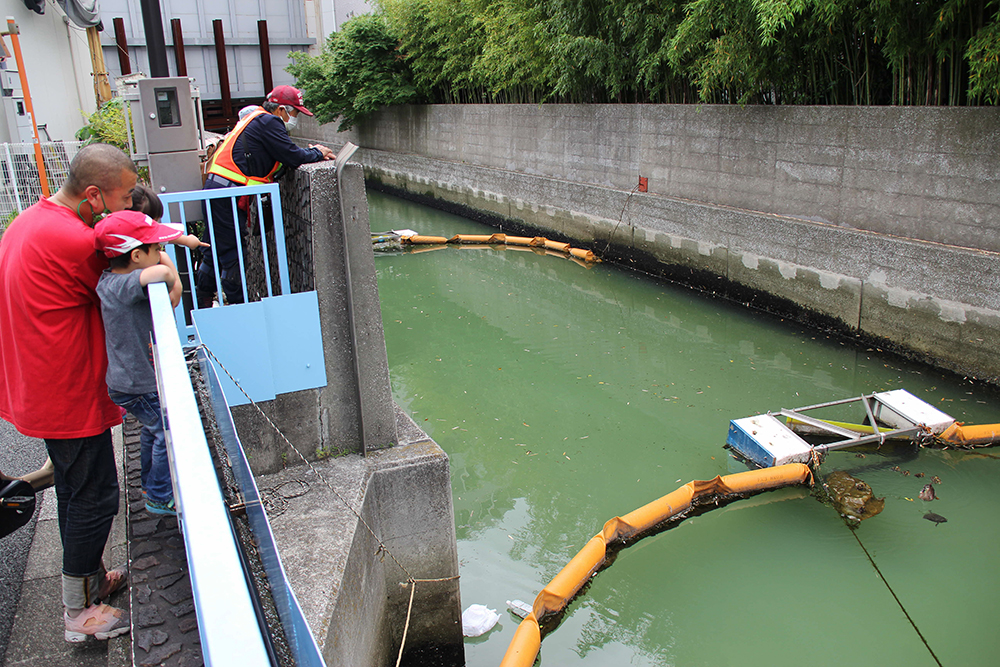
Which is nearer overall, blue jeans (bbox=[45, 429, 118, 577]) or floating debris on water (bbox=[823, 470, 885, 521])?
blue jeans (bbox=[45, 429, 118, 577])

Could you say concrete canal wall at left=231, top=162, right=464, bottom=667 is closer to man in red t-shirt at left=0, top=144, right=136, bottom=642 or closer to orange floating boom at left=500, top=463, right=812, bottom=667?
orange floating boom at left=500, top=463, right=812, bottom=667

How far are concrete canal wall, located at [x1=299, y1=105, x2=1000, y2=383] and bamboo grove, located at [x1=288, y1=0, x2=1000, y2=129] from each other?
41cm

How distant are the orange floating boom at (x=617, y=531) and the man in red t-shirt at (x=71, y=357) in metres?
1.60

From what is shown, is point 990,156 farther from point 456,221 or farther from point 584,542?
point 456,221

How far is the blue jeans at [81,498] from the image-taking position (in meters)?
2.22

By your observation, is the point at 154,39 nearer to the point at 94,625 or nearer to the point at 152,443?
the point at 152,443

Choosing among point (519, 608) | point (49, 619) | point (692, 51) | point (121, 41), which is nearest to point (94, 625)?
point (49, 619)

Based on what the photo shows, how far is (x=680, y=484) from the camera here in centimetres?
477

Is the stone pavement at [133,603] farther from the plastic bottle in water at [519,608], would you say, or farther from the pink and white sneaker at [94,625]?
the plastic bottle in water at [519,608]

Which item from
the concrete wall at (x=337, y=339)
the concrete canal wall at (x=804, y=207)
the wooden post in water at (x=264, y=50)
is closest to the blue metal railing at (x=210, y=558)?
the concrete wall at (x=337, y=339)

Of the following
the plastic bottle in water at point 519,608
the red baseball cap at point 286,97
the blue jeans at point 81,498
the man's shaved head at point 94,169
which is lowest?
the plastic bottle in water at point 519,608

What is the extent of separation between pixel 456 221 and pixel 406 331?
22.9 feet

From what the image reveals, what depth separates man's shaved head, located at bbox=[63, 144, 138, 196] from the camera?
222 centimetres

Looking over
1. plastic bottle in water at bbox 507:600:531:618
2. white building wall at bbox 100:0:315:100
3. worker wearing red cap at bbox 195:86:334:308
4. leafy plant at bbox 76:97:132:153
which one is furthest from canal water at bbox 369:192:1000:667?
white building wall at bbox 100:0:315:100
